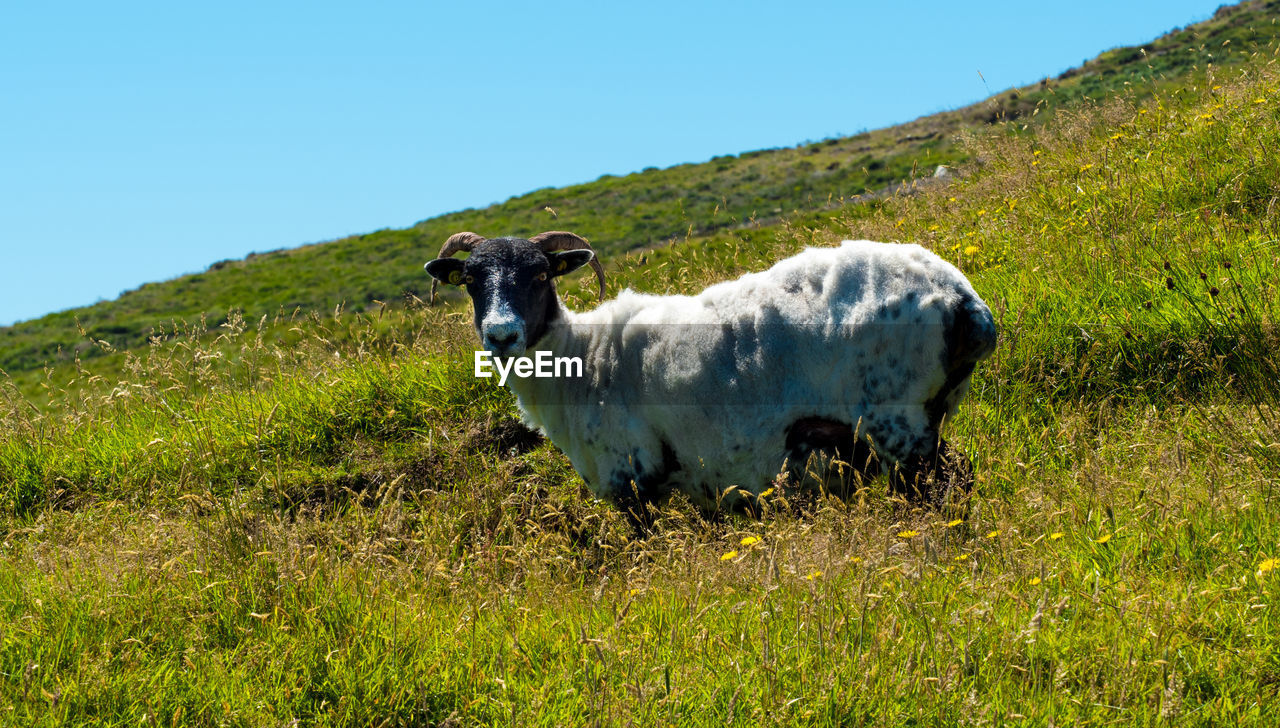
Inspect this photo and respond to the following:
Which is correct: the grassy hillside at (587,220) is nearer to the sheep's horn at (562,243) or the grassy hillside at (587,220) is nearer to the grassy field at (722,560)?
the grassy field at (722,560)

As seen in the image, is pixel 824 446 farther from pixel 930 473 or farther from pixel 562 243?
pixel 562 243

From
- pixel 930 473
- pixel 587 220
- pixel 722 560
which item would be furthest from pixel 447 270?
pixel 587 220

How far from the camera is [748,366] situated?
630 centimetres

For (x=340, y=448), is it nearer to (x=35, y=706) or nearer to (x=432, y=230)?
(x=35, y=706)

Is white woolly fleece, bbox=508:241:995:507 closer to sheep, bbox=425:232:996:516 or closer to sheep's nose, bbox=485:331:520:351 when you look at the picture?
sheep, bbox=425:232:996:516

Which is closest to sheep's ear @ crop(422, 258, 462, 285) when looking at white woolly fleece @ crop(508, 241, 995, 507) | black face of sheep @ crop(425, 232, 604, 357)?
black face of sheep @ crop(425, 232, 604, 357)

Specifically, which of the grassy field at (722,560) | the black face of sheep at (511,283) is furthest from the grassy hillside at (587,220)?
the black face of sheep at (511,283)

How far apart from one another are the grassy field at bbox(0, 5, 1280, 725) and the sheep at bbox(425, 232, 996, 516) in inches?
14.5

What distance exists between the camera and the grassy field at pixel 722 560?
12.8 feet

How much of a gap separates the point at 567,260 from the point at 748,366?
5.36 ft

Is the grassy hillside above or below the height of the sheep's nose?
above

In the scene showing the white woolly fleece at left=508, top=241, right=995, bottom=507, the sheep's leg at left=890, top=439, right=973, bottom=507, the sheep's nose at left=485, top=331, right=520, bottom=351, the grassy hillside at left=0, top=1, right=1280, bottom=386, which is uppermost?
the grassy hillside at left=0, top=1, right=1280, bottom=386

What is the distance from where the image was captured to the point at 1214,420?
5.89 m

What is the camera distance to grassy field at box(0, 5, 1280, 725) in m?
3.89
